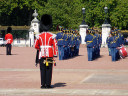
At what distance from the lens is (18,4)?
72188mm

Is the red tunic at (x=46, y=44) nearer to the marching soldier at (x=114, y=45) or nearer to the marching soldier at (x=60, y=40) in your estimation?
the marching soldier at (x=114, y=45)

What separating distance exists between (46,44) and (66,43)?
40.2ft

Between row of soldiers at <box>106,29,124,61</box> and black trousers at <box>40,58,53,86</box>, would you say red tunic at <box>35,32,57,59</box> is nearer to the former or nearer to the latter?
black trousers at <box>40,58,53,86</box>

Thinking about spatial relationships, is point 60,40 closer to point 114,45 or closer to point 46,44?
point 114,45

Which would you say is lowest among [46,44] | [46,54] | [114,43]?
[46,54]

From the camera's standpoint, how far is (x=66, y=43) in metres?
24.8

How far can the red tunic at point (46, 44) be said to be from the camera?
41.0 feet

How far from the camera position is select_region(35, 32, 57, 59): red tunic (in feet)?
41.0

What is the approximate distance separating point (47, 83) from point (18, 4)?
60.5 m

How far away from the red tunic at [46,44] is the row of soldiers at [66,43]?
1154cm

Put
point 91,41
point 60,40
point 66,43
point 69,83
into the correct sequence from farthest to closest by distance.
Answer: point 66,43 → point 60,40 → point 91,41 → point 69,83

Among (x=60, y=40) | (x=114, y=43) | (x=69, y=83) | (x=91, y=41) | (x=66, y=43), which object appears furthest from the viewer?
(x=66, y=43)

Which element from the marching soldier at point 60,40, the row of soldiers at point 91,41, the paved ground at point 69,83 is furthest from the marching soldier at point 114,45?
the paved ground at point 69,83

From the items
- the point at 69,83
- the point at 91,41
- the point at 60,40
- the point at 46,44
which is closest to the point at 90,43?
the point at 91,41
